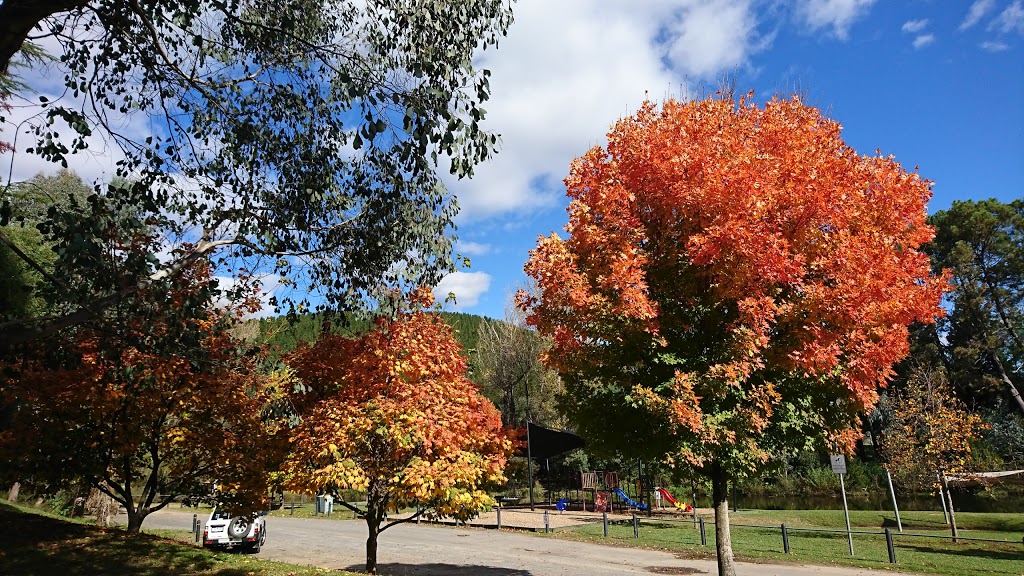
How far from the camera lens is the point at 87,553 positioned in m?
8.93

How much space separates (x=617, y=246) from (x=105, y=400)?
807cm

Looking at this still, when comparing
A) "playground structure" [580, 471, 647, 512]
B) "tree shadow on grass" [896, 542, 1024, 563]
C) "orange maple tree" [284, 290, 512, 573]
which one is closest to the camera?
"orange maple tree" [284, 290, 512, 573]

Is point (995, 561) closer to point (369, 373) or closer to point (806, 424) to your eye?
point (806, 424)

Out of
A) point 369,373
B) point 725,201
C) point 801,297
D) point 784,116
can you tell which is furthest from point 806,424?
point 369,373

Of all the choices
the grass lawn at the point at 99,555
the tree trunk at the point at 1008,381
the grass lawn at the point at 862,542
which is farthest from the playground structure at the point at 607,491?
the tree trunk at the point at 1008,381

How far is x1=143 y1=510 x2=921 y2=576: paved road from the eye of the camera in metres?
13.6

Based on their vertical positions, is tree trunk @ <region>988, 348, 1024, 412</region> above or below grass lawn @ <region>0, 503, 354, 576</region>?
above

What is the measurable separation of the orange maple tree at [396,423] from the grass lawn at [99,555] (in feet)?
6.56

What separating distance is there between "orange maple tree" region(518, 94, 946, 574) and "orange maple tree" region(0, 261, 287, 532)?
5004 millimetres

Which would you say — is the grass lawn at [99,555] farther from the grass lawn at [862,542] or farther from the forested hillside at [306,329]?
the grass lawn at [862,542]

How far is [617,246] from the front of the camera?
903 centimetres

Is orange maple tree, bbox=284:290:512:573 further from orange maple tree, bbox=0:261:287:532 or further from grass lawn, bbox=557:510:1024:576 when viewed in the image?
grass lawn, bbox=557:510:1024:576

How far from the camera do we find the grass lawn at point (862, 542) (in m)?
14.0

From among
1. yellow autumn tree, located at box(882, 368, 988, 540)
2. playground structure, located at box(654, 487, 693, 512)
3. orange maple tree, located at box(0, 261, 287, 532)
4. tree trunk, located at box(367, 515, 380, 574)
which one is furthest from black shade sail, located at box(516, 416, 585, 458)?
orange maple tree, located at box(0, 261, 287, 532)
